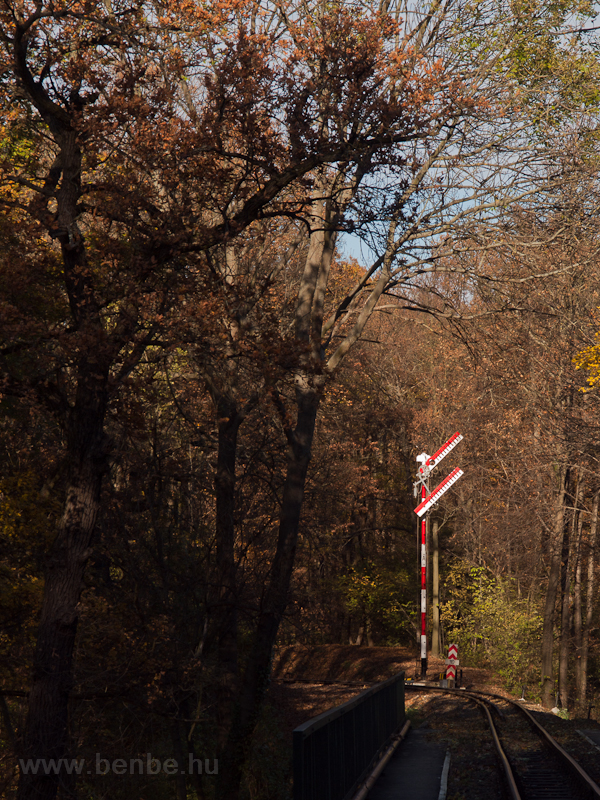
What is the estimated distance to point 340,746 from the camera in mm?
7695

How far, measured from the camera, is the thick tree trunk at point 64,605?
975 cm

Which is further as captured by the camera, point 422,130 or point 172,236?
point 422,130

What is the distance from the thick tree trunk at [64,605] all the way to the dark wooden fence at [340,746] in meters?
3.58

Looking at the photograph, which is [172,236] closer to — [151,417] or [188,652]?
[151,417]

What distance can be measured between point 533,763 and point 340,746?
16.5 feet

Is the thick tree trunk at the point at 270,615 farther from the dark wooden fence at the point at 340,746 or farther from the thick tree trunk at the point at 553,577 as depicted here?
the thick tree trunk at the point at 553,577

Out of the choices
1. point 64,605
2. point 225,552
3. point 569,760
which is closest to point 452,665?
point 225,552

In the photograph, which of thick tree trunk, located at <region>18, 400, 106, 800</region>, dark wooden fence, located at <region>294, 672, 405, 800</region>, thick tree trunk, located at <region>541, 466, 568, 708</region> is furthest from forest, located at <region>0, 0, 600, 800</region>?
thick tree trunk, located at <region>541, 466, 568, 708</region>

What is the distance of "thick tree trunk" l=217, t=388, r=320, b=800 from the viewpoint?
516 inches

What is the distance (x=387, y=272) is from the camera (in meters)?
14.3

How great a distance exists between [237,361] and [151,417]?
3.64 m

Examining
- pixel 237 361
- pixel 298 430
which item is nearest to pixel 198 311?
pixel 237 361

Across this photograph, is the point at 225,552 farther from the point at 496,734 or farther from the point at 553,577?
the point at 553,577

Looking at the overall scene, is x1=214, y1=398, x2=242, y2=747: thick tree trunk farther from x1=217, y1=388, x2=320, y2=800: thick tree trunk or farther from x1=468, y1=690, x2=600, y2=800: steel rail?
x1=468, y1=690, x2=600, y2=800: steel rail
